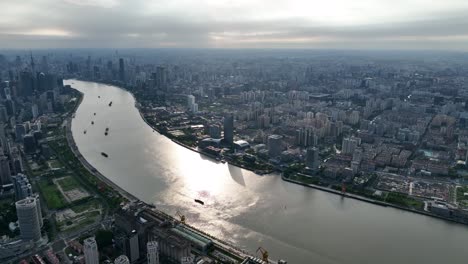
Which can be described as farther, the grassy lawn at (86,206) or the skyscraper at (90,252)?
the grassy lawn at (86,206)

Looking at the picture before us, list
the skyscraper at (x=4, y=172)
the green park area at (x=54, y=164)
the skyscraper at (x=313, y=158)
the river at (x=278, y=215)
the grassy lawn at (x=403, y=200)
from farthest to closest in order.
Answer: the green park area at (x=54, y=164) → the skyscraper at (x=313, y=158) → the skyscraper at (x=4, y=172) → the grassy lawn at (x=403, y=200) → the river at (x=278, y=215)

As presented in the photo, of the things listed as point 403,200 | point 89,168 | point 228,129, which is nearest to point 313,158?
point 403,200

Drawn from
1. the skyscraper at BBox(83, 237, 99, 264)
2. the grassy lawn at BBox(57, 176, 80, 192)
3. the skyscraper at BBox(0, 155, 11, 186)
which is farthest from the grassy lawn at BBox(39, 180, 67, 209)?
the skyscraper at BBox(83, 237, 99, 264)

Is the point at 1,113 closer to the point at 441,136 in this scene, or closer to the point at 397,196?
the point at 397,196

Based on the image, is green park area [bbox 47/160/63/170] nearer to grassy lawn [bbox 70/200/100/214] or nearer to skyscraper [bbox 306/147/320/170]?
grassy lawn [bbox 70/200/100/214]

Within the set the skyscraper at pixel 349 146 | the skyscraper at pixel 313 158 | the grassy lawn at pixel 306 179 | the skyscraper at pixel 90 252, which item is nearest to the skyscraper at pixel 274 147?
the skyscraper at pixel 313 158

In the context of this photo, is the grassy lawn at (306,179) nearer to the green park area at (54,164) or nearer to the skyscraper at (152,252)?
the skyscraper at (152,252)

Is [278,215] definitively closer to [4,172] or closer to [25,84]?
[4,172]
